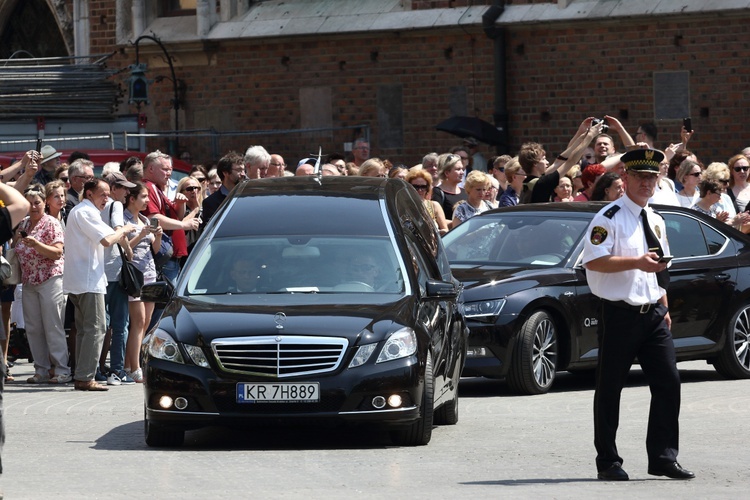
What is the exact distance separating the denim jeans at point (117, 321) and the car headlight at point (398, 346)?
5001 millimetres

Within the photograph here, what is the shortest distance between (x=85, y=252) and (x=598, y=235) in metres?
6.21

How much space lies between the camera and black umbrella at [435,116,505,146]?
25234mm

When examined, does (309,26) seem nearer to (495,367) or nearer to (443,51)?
(443,51)

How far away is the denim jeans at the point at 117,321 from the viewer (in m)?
14.9

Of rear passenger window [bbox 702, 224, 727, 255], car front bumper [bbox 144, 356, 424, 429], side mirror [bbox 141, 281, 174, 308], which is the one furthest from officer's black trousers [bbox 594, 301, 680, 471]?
rear passenger window [bbox 702, 224, 727, 255]

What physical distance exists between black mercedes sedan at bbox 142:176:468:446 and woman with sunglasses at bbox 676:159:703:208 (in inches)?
267

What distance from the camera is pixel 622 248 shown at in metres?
9.28

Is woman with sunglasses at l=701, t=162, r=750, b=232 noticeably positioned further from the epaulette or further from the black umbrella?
the epaulette

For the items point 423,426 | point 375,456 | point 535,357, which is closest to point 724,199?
point 535,357

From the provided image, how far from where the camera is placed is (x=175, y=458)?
33.2 ft

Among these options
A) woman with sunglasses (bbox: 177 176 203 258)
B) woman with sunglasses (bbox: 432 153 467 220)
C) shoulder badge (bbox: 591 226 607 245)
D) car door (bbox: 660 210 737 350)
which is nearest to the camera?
shoulder badge (bbox: 591 226 607 245)

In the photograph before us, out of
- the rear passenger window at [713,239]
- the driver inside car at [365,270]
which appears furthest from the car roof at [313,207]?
the rear passenger window at [713,239]

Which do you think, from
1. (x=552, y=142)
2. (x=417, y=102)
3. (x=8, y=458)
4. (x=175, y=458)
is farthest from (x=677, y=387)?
(x=417, y=102)

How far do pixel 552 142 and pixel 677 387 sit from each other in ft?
55.1
